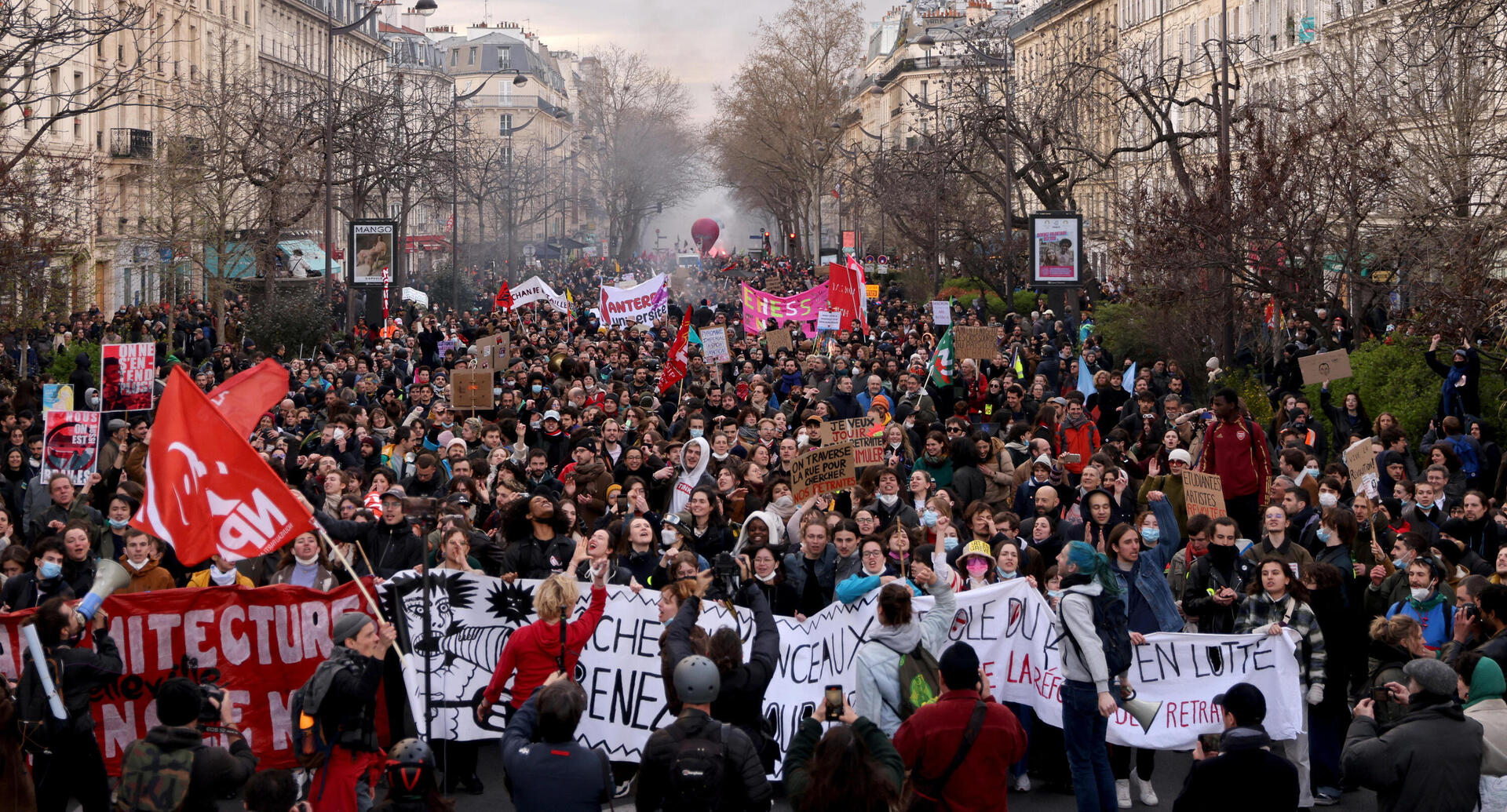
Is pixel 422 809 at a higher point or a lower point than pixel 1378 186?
lower

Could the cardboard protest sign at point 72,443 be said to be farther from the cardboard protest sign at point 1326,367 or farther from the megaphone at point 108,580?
the cardboard protest sign at point 1326,367

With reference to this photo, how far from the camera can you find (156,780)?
231 inches

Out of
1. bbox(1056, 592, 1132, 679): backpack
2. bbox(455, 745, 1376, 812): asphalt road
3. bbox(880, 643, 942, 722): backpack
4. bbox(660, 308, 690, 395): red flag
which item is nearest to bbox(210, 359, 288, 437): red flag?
bbox(455, 745, 1376, 812): asphalt road

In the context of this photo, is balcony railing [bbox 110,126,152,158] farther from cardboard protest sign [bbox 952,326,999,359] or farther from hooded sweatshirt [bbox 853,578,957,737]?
hooded sweatshirt [bbox 853,578,957,737]

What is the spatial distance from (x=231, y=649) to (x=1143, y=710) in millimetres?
4668

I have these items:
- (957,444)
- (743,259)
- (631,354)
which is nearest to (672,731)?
(957,444)

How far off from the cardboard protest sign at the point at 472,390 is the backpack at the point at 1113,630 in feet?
37.8

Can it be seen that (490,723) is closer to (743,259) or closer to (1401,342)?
(1401,342)

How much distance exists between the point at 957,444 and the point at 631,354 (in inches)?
446

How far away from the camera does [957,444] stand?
12.8 m

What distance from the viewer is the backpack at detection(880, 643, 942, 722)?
273 inches

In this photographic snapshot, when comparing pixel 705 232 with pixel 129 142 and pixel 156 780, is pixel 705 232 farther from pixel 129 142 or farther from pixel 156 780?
pixel 156 780

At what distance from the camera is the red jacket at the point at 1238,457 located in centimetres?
1308

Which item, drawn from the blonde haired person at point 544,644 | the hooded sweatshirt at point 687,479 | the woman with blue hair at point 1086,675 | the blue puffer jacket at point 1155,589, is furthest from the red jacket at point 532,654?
the hooded sweatshirt at point 687,479
